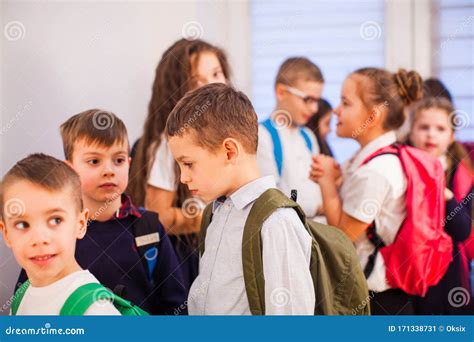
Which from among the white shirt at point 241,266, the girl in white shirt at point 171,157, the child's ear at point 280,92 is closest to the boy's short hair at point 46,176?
the white shirt at point 241,266

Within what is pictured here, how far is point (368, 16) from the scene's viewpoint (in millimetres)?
2504

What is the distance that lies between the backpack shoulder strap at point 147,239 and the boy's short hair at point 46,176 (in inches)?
9.8

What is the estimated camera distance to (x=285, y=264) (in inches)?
56.2

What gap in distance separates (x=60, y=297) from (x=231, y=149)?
19.0 inches

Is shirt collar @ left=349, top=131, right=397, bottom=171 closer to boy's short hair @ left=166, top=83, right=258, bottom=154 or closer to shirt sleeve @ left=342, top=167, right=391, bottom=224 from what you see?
shirt sleeve @ left=342, top=167, right=391, bottom=224

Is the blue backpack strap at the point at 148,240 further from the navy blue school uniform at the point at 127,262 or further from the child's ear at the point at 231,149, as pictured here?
the child's ear at the point at 231,149

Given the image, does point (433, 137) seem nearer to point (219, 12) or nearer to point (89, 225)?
point (219, 12)

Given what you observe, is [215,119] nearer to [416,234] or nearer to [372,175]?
[372,175]

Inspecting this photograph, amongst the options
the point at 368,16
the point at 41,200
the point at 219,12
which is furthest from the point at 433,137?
the point at 41,200

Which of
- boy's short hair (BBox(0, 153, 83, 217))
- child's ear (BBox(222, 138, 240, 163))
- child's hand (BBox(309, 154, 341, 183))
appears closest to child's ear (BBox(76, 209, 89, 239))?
boy's short hair (BBox(0, 153, 83, 217))

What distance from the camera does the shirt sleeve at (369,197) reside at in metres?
2.00

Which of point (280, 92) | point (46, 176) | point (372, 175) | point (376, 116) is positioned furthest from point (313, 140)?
point (46, 176)

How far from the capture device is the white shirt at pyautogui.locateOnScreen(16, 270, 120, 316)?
1.42 meters

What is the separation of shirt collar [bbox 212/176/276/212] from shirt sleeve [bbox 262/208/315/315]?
77 millimetres
